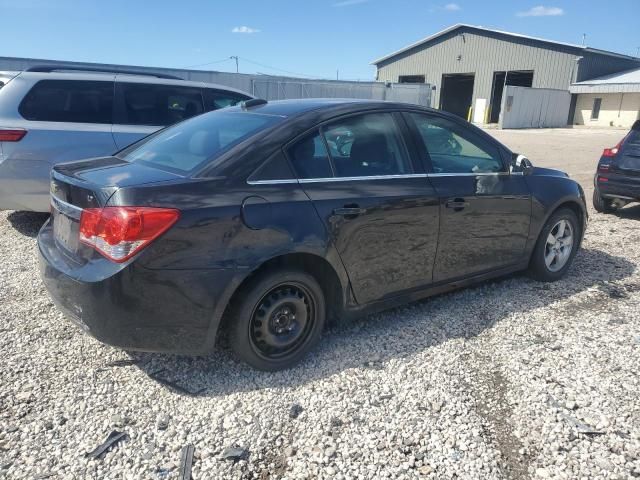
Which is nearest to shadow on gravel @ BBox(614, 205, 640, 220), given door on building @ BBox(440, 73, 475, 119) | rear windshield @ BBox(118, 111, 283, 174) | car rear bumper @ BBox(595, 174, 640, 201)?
car rear bumper @ BBox(595, 174, 640, 201)

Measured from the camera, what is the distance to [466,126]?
4.12m

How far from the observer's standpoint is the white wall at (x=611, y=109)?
36969 millimetres

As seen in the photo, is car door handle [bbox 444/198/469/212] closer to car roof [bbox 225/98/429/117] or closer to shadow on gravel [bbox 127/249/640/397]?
car roof [bbox 225/98/429/117]

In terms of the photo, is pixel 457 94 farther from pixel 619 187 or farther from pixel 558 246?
pixel 558 246

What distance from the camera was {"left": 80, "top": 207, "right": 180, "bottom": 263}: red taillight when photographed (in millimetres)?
2543

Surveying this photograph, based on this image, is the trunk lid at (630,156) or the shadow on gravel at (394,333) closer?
the shadow on gravel at (394,333)

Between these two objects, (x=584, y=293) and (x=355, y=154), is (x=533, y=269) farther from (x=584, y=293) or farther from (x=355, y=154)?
(x=355, y=154)

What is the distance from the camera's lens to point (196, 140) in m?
3.33

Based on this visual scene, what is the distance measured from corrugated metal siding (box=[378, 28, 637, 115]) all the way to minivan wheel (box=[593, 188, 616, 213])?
117ft

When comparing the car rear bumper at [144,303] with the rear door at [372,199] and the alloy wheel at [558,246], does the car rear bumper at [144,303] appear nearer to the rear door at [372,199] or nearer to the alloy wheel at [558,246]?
the rear door at [372,199]

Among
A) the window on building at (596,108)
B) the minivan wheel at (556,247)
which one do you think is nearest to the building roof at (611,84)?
the window on building at (596,108)

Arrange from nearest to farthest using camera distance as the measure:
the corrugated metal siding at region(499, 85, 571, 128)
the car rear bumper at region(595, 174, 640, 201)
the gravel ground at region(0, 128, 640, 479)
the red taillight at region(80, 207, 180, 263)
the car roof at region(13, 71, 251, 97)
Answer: the gravel ground at region(0, 128, 640, 479), the red taillight at region(80, 207, 180, 263), the car roof at region(13, 71, 251, 97), the car rear bumper at region(595, 174, 640, 201), the corrugated metal siding at region(499, 85, 571, 128)

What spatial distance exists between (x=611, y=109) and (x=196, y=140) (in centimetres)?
4260

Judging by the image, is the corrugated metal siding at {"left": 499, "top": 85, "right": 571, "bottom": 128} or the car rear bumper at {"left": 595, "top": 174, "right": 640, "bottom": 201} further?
the corrugated metal siding at {"left": 499, "top": 85, "right": 571, "bottom": 128}
